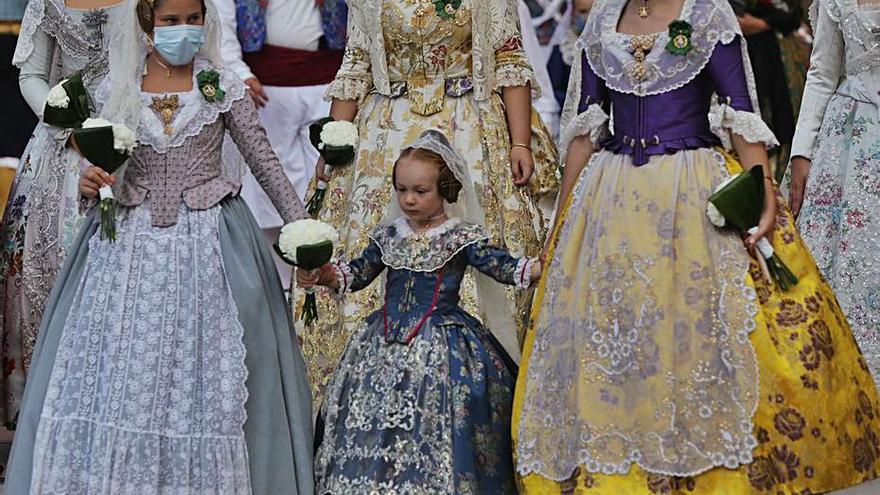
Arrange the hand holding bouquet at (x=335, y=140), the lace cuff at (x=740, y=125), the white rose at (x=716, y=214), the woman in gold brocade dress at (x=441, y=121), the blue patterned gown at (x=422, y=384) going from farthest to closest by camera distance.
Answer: the woman in gold brocade dress at (x=441, y=121)
the hand holding bouquet at (x=335, y=140)
the blue patterned gown at (x=422, y=384)
the lace cuff at (x=740, y=125)
the white rose at (x=716, y=214)

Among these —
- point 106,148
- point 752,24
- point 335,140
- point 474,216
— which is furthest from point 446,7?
point 752,24

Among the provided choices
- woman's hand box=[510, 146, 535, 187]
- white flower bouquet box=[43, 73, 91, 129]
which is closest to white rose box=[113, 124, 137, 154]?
white flower bouquet box=[43, 73, 91, 129]

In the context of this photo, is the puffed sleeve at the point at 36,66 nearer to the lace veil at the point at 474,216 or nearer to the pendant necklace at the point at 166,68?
the pendant necklace at the point at 166,68

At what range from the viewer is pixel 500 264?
6098 mm

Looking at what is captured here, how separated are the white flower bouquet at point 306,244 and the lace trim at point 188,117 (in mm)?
536

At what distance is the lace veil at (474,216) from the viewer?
→ 624 centimetres

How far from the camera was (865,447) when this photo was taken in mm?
5648

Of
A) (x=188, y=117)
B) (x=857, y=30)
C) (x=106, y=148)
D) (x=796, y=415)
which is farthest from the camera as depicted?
(x=857, y=30)

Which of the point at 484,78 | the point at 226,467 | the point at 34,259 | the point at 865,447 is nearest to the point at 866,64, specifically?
the point at 484,78

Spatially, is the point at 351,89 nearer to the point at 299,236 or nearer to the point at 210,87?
the point at 210,87

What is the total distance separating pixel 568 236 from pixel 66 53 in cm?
262

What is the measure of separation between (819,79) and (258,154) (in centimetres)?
237

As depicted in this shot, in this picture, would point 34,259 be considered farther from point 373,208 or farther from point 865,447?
point 865,447

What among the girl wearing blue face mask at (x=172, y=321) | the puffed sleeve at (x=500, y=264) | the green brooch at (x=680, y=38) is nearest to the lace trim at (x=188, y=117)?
the girl wearing blue face mask at (x=172, y=321)
